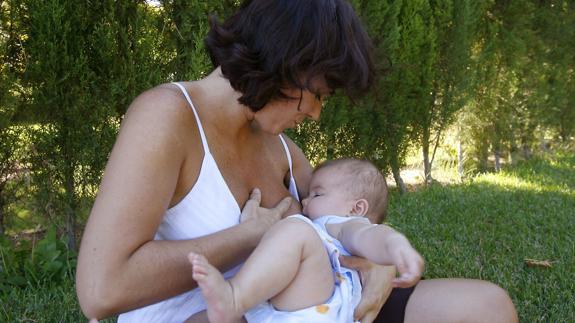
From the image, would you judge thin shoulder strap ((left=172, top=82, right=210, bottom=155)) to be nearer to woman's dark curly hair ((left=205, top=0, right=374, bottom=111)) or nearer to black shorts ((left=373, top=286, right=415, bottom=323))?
woman's dark curly hair ((left=205, top=0, right=374, bottom=111))

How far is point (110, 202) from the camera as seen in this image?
63.5 inches

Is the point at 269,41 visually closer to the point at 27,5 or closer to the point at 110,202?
the point at 110,202

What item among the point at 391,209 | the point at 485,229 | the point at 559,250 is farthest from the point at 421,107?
the point at 559,250

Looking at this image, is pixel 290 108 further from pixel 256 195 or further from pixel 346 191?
pixel 346 191

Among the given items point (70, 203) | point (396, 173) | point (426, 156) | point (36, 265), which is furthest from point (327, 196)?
point (426, 156)

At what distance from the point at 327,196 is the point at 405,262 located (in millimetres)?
716

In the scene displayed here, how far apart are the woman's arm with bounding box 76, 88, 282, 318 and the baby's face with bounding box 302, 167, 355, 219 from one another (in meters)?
0.65

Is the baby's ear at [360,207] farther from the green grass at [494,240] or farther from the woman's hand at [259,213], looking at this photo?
the green grass at [494,240]

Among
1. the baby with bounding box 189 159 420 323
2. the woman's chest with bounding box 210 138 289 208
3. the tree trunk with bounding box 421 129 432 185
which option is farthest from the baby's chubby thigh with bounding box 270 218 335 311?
the tree trunk with bounding box 421 129 432 185

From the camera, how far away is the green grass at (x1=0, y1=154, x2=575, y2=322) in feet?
10.7

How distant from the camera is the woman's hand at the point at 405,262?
173 cm

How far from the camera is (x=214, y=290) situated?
1625mm

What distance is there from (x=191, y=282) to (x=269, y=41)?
699 millimetres

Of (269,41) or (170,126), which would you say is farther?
(269,41)
